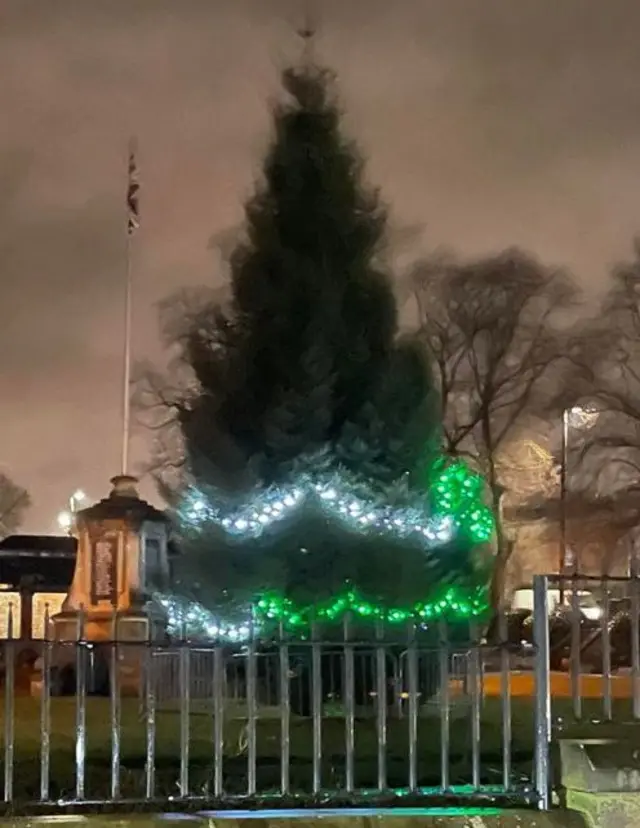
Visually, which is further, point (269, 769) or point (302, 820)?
point (269, 769)

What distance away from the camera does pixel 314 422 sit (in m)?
14.8

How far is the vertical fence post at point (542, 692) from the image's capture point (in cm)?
801

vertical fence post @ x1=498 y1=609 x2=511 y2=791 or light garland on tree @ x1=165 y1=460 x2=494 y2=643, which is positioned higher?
light garland on tree @ x1=165 y1=460 x2=494 y2=643

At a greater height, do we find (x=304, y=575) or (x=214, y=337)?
(x=214, y=337)

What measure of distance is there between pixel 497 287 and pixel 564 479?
18.1ft

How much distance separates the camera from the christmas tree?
14523mm

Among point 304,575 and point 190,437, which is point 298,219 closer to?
point 190,437

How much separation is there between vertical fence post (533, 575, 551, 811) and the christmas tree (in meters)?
6.09

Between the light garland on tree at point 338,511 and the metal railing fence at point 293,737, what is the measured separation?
74.2 inches

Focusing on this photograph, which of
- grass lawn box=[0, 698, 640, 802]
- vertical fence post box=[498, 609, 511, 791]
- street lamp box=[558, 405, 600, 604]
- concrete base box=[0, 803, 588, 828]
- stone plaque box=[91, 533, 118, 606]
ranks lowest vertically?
concrete base box=[0, 803, 588, 828]

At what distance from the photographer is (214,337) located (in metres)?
15.6

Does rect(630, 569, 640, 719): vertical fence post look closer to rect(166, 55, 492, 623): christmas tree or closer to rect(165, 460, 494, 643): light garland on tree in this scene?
rect(165, 460, 494, 643): light garland on tree

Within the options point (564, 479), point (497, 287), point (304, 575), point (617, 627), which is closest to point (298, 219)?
point (304, 575)

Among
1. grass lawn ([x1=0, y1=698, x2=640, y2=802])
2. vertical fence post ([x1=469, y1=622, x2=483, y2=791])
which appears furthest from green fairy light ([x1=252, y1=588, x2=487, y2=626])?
vertical fence post ([x1=469, y1=622, x2=483, y2=791])
